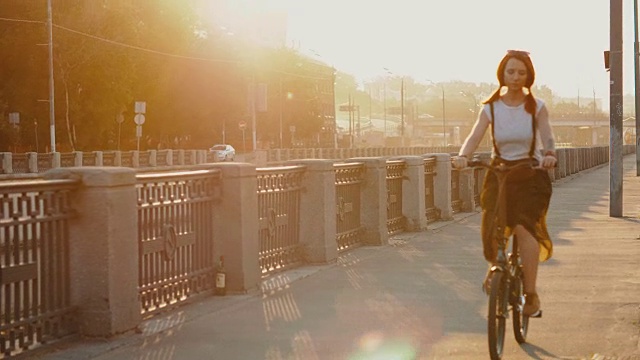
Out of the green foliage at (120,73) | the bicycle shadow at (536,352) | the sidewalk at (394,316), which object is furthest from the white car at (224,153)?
the bicycle shadow at (536,352)

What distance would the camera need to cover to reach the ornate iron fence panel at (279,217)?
11.7m

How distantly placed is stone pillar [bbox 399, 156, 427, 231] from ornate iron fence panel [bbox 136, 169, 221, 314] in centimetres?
776

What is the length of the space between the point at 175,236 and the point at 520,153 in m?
3.18

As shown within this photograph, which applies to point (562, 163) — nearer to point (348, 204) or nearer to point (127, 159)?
point (127, 159)

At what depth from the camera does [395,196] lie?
1755cm

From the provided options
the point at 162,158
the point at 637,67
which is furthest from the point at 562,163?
the point at 162,158

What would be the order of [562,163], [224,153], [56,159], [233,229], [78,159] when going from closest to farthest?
[233,229] < [562,163] < [56,159] < [78,159] < [224,153]

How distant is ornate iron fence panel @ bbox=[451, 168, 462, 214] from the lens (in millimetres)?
22562

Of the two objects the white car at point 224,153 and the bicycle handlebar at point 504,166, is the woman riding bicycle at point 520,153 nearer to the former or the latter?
the bicycle handlebar at point 504,166

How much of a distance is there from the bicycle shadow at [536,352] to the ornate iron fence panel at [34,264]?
117 inches

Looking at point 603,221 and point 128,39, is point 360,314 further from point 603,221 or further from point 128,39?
point 128,39

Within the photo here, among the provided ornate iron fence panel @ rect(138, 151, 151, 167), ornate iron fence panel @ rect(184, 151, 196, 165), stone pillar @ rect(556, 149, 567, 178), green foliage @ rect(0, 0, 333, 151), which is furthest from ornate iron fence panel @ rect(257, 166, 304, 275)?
ornate iron fence panel @ rect(184, 151, 196, 165)

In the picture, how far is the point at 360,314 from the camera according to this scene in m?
9.31

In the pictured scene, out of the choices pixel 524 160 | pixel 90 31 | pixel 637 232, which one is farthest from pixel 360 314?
pixel 90 31
